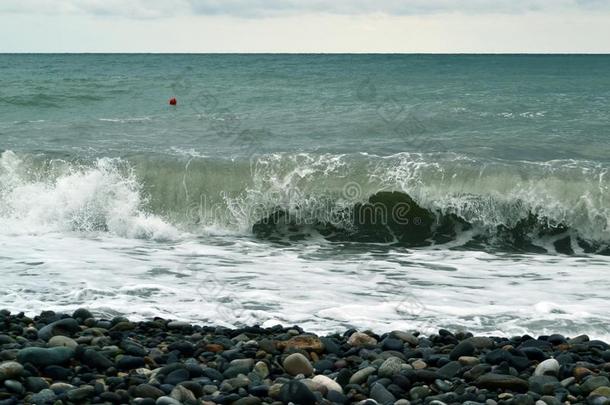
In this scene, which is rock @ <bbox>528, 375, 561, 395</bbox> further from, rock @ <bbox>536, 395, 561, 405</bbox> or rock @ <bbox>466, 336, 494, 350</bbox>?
rock @ <bbox>466, 336, 494, 350</bbox>

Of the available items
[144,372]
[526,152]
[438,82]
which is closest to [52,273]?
[144,372]

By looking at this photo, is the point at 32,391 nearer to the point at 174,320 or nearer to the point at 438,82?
the point at 174,320

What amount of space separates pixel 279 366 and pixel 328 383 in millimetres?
549

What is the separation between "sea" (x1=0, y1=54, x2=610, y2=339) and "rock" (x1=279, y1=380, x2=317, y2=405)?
2.02 meters

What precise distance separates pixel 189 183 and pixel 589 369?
9.47 m

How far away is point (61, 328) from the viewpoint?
254 inches

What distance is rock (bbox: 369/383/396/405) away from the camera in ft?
16.7

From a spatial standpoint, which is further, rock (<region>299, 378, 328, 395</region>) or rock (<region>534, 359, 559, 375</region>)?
rock (<region>534, 359, 559, 375</region>)

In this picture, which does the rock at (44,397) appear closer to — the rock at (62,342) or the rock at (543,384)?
the rock at (62,342)

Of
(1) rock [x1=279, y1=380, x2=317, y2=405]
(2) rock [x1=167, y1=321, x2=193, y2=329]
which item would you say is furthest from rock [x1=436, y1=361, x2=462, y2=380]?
(2) rock [x1=167, y1=321, x2=193, y2=329]

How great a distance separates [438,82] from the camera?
123 feet

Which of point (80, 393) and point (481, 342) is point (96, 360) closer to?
point (80, 393)

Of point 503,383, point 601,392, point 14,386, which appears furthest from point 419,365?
point 14,386

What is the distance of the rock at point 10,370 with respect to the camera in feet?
17.2
